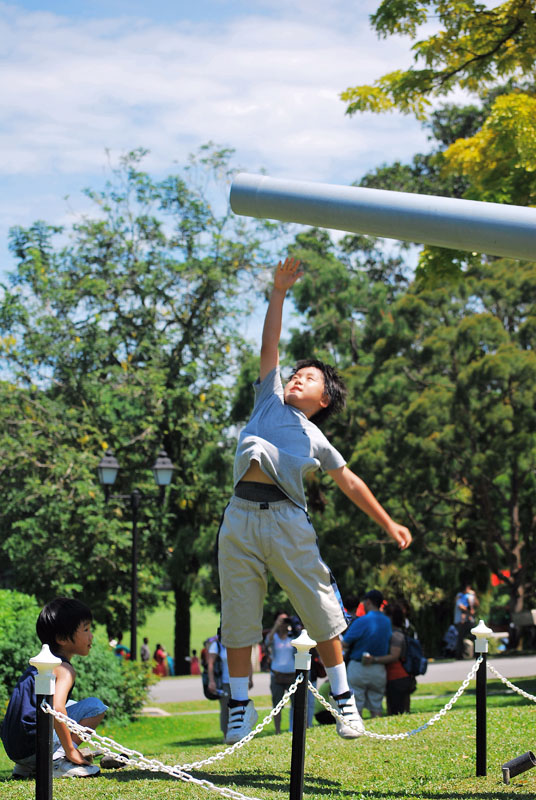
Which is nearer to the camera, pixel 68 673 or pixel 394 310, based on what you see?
pixel 68 673

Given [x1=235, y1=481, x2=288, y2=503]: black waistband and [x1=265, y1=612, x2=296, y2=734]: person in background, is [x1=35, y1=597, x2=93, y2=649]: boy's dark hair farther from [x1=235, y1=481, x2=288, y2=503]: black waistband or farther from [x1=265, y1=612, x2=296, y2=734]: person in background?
[x1=265, y1=612, x2=296, y2=734]: person in background

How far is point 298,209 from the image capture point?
13.2ft

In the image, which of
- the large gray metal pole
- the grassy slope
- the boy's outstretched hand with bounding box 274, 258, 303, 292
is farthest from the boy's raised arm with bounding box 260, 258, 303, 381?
the grassy slope

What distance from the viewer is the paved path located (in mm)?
16430

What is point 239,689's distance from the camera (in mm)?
4785

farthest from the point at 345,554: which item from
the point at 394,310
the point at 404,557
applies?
the point at 394,310

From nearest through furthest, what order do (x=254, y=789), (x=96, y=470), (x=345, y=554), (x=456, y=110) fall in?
1. (x=254, y=789)
2. (x=345, y=554)
3. (x=96, y=470)
4. (x=456, y=110)

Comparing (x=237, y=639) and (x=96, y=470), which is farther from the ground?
Result: (x=96, y=470)

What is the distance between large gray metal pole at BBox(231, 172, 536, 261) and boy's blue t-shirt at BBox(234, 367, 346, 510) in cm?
120

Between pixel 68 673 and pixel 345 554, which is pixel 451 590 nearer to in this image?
pixel 345 554

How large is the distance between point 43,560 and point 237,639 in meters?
18.3

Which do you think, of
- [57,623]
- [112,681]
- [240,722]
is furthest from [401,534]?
[112,681]

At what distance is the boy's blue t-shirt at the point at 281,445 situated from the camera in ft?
15.6

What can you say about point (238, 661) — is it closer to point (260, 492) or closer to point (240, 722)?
point (240, 722)
